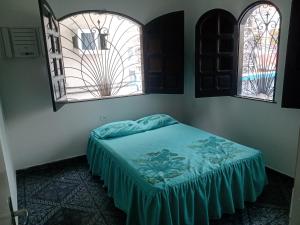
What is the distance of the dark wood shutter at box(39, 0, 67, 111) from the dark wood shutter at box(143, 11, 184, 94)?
1.33 meters

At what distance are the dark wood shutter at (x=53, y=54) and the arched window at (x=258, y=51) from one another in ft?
7.57

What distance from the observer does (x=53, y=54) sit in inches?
102

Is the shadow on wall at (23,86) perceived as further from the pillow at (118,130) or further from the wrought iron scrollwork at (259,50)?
the wrought iron scrollwork at (259,50)

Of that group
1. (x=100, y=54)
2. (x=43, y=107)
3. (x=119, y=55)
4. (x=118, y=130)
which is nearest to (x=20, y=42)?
(x=43, y=107)

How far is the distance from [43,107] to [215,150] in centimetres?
224

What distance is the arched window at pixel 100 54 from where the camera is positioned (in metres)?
3.37

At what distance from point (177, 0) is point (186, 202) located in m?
3.05

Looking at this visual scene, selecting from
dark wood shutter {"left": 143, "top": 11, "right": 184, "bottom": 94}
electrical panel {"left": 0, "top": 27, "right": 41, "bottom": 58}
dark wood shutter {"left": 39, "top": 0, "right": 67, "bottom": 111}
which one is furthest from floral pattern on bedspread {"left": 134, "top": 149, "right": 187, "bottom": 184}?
electrical panel {"left": 0, "top": 27, "right": 41, "bottom": 58}

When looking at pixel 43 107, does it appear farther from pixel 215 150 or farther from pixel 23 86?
pixel 215 150

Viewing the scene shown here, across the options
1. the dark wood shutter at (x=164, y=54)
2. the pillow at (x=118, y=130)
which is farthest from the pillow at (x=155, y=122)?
the dark wood shutter at (x=164, y=54)

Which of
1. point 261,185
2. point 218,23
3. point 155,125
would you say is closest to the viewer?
point 261,185

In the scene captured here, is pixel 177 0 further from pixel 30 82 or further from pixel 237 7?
pixel 30 82

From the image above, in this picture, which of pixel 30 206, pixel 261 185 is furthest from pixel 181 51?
pixel 30 206

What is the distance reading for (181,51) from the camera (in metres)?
3.59
